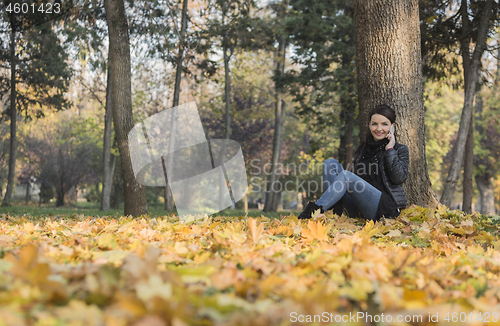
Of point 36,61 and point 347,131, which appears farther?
point 36,61

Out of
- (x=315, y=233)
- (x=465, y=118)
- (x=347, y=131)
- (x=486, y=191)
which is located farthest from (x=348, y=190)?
(x=486, y=191)

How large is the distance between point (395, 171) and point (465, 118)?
487 centimetres

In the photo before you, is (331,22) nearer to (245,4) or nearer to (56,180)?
(245,4)

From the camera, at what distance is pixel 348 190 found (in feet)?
11.1

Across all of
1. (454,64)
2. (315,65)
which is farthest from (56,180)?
(454,64)

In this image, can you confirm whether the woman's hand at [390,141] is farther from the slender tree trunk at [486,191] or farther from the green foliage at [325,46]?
the slender tree trunk at [486,191]

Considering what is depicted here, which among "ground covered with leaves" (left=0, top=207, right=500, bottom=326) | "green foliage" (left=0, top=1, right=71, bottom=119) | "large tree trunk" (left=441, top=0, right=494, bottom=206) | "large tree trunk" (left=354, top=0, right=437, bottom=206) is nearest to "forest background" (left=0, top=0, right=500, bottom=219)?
"green foliage" (left=0, top=1, right=71, bottom=119)

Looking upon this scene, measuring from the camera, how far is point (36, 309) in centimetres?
83

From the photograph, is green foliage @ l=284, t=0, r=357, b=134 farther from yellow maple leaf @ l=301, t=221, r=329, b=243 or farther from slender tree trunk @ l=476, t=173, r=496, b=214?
slender tree trunk @ l=476, t=173, r=496, b=214

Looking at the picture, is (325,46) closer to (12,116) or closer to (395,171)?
(395,171)

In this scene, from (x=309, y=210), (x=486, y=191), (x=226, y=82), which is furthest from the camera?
(x=486, y=191)

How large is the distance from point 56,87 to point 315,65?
996 centimetres

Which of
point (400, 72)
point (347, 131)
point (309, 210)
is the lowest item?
point (309, 210)

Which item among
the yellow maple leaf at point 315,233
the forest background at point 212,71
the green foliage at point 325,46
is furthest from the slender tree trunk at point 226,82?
the yellow maple leaf at point 315,233
